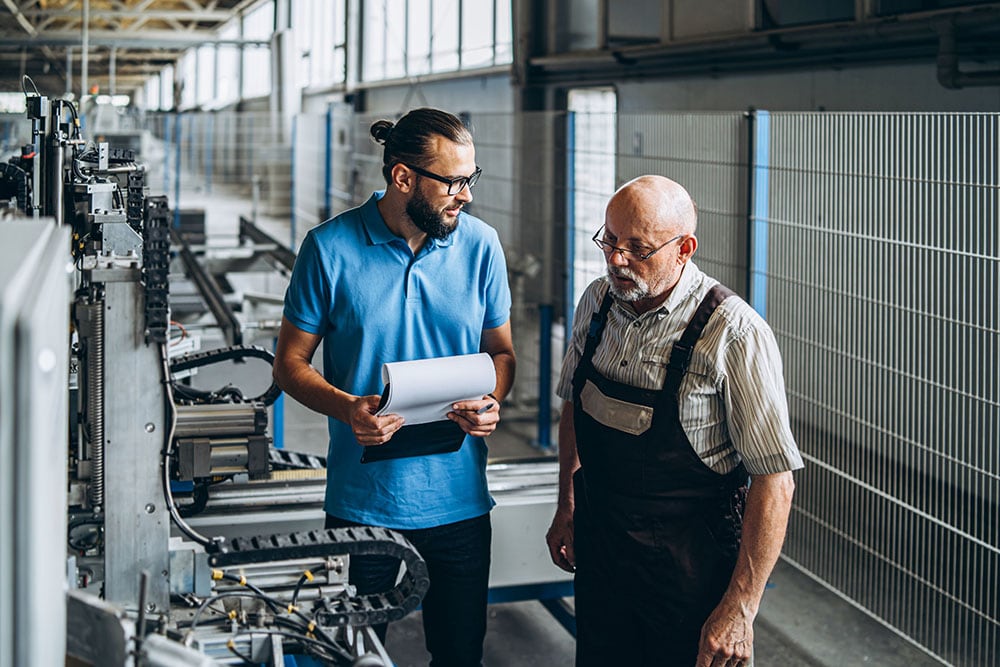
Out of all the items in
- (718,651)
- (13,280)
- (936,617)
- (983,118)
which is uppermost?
(983,118)

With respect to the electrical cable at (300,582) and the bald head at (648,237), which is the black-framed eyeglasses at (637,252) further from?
the electrical cable at (300,582)

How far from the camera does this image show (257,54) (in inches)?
755

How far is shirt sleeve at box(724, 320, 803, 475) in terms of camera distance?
69.3 inches

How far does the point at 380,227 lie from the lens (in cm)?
205

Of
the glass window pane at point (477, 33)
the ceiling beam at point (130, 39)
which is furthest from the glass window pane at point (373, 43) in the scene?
the glass window pane at point (477, 33)

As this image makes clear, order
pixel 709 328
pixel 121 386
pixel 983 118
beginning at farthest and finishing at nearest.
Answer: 1. pixel 983 118
2. pixel 709 328
3. pixel 121 386

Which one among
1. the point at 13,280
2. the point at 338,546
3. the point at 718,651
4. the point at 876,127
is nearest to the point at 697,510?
the point at 718,651

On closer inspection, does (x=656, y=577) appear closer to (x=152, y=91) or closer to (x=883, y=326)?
(x=883, y=326)

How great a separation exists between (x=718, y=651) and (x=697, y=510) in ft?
0.78

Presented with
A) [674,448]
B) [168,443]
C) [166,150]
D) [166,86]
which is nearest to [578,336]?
[674,448]

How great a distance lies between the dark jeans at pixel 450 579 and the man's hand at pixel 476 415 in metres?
0.22

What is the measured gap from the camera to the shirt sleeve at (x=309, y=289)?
2.01m

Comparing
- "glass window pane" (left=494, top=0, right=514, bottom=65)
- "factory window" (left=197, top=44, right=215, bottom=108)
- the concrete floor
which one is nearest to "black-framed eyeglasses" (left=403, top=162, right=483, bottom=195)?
the concrete floor

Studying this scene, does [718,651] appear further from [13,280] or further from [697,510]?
[13,280]
